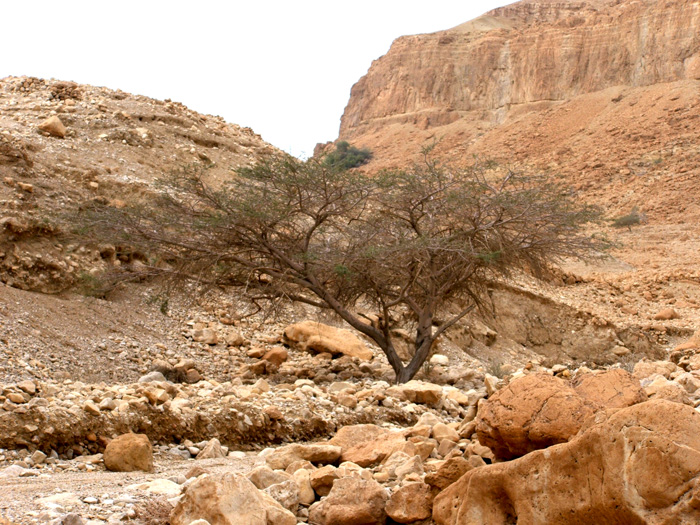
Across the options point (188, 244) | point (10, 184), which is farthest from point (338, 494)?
point (10, 184)

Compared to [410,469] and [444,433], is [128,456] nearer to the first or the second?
[410,469]

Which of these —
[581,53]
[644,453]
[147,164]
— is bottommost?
[644,453]

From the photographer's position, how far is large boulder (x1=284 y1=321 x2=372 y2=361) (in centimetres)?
1153

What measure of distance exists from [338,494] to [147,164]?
46.0ft

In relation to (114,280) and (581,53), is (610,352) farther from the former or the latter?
(581,53)

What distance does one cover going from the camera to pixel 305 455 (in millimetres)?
4684

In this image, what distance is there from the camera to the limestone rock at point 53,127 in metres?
16.1

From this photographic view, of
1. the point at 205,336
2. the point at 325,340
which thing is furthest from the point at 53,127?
the point at 325,340

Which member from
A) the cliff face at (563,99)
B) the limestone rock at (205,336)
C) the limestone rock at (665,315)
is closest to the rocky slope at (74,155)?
the limestone rock at (205,336)

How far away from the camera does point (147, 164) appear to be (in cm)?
1641

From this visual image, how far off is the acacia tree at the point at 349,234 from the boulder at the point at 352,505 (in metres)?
6.16

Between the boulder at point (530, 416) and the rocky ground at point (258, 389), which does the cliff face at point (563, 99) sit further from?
the boulder at point (530, 416)

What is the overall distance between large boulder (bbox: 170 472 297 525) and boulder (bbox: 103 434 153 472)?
5.81 ft

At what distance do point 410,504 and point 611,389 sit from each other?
1210mm
